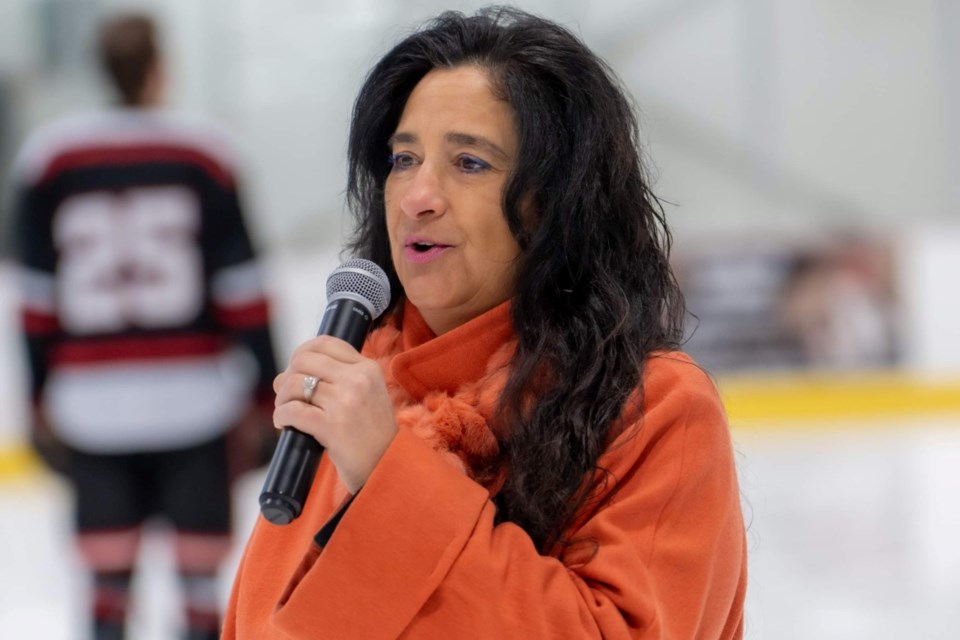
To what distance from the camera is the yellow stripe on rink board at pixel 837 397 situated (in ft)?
23.3

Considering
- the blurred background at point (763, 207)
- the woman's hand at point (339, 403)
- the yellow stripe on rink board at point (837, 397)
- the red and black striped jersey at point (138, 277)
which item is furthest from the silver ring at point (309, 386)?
the yellow stripe on rink board at point (837, 397)

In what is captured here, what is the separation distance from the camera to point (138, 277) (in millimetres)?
2787

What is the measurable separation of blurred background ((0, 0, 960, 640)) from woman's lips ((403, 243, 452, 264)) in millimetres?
3157

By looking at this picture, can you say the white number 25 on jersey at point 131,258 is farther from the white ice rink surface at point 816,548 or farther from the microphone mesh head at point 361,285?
the microphone mesh head at point 361,285

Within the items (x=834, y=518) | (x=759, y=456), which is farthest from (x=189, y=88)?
(x=834, y=518)

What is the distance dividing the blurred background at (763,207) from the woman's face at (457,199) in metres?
3.15

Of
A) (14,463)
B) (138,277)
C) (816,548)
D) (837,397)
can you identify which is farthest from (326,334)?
(837,397)

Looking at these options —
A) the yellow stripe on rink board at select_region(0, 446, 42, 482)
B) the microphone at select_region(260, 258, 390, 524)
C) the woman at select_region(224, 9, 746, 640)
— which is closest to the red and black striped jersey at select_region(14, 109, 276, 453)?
the woman at select_region(224, 9, 746, 640)

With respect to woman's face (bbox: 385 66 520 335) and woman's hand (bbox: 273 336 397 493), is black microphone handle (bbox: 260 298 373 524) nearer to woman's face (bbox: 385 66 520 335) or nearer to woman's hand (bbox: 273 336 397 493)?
woman's hand (bbox: 273 336 397 493)

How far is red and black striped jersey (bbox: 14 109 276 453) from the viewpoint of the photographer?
279 centimetres

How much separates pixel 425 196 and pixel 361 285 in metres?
0.09

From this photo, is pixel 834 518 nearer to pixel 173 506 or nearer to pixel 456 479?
pixel 173 506

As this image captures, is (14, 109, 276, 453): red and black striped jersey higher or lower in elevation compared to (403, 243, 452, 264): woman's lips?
lower

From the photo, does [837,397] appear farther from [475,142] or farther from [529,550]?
[529,550]
